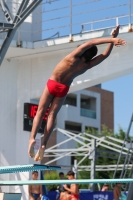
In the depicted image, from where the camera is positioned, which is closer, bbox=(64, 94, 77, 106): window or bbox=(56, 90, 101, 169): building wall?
bbox=(56, 90, 101, 169): building wall

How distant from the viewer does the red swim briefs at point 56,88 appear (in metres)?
6.26

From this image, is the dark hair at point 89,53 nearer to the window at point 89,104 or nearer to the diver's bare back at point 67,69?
the diver's bare back at point 67,69

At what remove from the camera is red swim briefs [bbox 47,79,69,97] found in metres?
6.26

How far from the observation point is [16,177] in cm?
1349

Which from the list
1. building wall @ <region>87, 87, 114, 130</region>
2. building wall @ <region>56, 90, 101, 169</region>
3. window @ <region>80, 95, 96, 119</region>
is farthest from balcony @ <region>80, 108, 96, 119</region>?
building wall @ <region>87, 87, 114, 130</region>

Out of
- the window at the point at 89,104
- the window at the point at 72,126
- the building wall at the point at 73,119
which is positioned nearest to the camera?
the building wall at the point at 73,119

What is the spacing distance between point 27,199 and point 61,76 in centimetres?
801

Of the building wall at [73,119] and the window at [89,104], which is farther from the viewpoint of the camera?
the window at [89,104]

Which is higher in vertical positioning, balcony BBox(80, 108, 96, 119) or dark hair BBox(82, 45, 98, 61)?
dark hair BBox(82, 45, 98, 61)

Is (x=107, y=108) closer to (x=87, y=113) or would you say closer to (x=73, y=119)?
(x=87, y=113)

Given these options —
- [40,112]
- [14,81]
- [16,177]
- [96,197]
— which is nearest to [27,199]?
[16,177]

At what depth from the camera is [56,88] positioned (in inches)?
247

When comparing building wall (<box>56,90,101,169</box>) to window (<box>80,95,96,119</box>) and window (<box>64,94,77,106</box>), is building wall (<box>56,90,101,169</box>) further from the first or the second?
window (<box>64,94,77,106</box>)

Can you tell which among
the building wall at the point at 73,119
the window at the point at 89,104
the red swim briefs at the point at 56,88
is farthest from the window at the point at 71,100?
the red swim briefs at the point at 56,88
